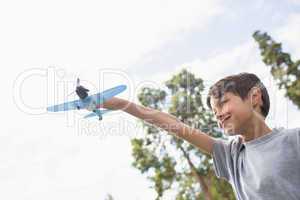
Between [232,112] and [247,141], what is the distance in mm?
266

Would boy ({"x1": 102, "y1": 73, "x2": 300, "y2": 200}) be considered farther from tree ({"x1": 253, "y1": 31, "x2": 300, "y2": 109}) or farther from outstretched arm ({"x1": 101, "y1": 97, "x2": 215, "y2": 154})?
tree ({"x1": 253, "y1": 31, "x2": 300, "y2": 109})

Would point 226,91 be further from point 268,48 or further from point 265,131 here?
point 268,48

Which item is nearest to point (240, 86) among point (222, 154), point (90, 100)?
point (222, 154)

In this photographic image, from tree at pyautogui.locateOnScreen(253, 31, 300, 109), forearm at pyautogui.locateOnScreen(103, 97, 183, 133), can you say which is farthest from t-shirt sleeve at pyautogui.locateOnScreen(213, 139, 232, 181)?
tree at pyautogui.locateOnScreen(253, 31, 300, 109)

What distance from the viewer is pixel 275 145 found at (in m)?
2.97

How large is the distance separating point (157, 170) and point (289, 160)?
20578 mm

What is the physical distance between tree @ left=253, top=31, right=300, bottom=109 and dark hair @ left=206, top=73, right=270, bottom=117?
2183 centimetres

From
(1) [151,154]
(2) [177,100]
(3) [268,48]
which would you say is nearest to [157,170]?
(1) [151,154]

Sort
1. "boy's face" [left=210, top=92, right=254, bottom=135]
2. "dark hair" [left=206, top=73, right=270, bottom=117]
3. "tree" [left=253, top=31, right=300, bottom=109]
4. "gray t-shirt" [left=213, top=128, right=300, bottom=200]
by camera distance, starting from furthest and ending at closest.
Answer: "tree" [left=253, top=31, right=300, bottom=109] < "dark hair" [left=206, top=73, right=270, bottom=117] < "boy's face" [left=210, top=92, right=254, bottom=135] < "gray t-shirt" [left=213, top=128, right=300, bottom=200]

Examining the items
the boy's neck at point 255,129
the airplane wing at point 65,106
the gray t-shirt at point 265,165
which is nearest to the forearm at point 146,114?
the airplane wing at point 65,106

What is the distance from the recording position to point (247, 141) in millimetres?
3191

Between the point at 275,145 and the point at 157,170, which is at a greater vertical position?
the point at 275,145

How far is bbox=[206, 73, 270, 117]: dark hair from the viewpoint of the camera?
3.21 metres

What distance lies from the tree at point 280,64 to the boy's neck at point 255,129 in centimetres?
2199
